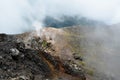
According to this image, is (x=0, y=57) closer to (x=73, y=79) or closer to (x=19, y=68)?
(x=19, y=68)

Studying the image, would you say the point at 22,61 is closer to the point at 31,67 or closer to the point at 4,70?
the point at 31,67

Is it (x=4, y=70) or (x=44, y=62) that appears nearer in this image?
(x=4, y=70)

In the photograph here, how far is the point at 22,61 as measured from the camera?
13262cm

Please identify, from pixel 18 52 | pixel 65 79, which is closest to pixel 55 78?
pixel 65 79

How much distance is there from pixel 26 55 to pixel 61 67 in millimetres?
28774

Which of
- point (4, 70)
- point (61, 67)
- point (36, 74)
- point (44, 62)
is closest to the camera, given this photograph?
point (4, 70)

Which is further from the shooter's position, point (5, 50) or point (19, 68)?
point (5, 50)

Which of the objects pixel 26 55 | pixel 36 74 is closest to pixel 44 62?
pixel 26 55

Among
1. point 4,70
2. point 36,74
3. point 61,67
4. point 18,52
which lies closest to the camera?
point 4,70

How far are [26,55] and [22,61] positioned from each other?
326 inches

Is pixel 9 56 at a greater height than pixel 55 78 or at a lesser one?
greater

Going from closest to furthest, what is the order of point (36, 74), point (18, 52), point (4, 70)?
point (4, 70) → point (36, 74) → point (18, 52)

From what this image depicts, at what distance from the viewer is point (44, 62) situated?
14700 centimetres

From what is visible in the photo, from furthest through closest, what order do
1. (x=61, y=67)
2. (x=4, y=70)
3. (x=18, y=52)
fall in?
(x=61, y=67) → (x=18, y=52) → (x=4, y=70)
